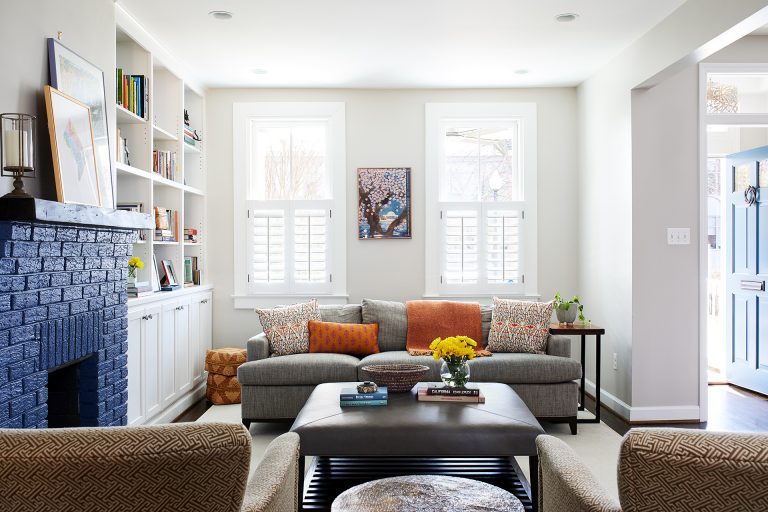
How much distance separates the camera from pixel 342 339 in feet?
15.2

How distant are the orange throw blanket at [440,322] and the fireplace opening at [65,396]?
2.37 m

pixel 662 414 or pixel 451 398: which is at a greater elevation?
pixel 451 398

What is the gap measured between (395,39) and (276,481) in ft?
11.1

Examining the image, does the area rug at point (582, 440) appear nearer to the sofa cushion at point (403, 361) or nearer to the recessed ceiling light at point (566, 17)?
the sofa cushion at point (403, 361)

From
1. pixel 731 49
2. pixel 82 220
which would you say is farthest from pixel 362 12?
pixel 731 49

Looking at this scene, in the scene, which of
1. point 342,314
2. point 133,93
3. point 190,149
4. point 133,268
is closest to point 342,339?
point 342,314

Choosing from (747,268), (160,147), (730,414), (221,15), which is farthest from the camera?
(747,268)

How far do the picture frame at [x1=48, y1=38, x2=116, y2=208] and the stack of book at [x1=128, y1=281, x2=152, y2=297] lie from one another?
2.18ft

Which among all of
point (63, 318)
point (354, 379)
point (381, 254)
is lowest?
point (354, 379)

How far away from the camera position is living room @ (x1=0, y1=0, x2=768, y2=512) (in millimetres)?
2004

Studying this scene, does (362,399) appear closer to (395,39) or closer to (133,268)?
(133,268)

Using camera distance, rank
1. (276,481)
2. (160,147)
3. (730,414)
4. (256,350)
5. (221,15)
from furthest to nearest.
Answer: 1. (160,147)
2. (730,414)
3. (256,350)
4. (221,15)
5. (276,481)

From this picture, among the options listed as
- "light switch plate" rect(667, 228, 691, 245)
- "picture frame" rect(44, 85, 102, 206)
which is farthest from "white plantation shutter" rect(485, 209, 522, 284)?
"picture frame" rect(44, 85, 102, 206)

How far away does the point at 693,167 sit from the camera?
14.7 ft
